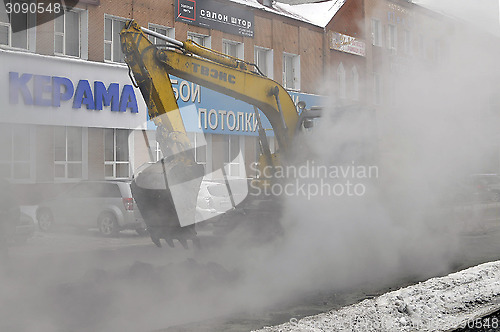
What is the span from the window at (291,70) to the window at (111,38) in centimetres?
686

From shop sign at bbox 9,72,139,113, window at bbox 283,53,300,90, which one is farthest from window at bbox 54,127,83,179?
window at bbox 283,53,300,90

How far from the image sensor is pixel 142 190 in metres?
6.70

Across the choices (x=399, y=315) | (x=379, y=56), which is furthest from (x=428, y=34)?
(x=399, y=315)

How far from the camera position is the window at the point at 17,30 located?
14688 millimetres

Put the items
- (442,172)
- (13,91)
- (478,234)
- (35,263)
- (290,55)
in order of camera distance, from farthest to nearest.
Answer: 1. (290,55)
2. (13,91)
3. (478,234)
4. (442,172)
5. (35,263)

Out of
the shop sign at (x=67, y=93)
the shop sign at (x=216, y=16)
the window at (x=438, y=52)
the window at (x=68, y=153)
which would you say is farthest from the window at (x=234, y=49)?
the window at (x=438, y=52)

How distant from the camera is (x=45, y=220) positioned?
1164cm

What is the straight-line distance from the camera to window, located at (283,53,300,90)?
21.9 metres

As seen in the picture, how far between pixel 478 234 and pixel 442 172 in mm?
1875

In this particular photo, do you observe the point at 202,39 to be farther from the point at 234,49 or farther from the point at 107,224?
the point at 107,224

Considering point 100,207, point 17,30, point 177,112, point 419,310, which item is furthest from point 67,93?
point 419,310

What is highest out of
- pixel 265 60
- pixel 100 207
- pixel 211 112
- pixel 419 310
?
pixel 265 60

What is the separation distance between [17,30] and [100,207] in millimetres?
5551

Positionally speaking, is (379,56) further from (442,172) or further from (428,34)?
(442,172)
